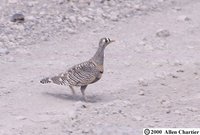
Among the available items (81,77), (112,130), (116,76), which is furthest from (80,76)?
(112,130)

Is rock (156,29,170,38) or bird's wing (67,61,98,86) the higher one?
rock (156,29,170,38)

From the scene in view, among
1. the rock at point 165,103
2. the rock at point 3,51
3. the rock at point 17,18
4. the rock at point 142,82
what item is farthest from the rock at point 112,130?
the rock at point 17,18

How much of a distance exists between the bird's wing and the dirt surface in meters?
0.26

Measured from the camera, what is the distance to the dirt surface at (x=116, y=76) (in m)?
8.27

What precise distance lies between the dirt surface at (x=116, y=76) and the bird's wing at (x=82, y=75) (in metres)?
0.26

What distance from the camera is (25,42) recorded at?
472 inches

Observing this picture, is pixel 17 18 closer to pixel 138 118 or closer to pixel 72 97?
pixel 72 97

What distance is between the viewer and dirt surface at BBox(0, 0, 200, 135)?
827 centimetres

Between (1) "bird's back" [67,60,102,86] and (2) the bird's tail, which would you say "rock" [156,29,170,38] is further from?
(2) the bird's tail

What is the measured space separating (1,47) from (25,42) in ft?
1.71

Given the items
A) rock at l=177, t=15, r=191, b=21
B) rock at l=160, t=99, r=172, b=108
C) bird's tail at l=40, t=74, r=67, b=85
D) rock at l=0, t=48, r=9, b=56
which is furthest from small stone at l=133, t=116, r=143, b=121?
rock at l=177, t=15, r=191, b=21

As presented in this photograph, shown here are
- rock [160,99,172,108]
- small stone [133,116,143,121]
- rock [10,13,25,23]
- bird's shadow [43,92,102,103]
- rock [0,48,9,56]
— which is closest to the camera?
small stone [133,116,143,121]

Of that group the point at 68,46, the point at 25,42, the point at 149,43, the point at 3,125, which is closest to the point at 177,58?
the point at 149,43

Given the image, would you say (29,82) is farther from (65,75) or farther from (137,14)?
(137,14)
